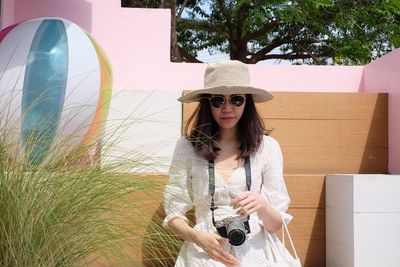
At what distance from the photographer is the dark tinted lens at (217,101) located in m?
2.43

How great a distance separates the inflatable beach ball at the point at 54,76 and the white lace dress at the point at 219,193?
1.44ft

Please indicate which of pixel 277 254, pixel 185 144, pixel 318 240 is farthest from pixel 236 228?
pixel 318 240

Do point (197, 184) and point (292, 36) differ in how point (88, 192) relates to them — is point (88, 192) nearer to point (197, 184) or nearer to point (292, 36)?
point (197, 184)

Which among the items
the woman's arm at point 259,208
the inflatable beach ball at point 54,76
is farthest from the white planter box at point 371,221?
the inflatable beach ball at point 54,76

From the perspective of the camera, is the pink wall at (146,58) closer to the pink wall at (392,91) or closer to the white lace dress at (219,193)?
the pink wall at (392,91)

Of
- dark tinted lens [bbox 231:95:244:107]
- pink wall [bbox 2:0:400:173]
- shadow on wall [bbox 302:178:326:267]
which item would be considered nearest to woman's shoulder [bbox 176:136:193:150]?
dark tinted lens [bbox 231:95:244:107]

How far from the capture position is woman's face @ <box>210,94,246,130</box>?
2443mm

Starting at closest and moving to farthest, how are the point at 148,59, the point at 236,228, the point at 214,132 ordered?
the point at 236,228, the point at 214,132, the point at 148,59

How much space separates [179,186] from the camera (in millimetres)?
2375

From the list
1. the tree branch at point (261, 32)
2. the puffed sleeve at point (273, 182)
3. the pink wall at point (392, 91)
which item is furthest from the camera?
the tree branch at point (261, 32)

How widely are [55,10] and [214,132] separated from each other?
10.6 feet

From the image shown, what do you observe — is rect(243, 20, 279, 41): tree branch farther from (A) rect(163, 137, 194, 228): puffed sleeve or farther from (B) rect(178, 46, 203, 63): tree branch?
(A) rect(163, 137, 194, 228): puffed sleeve

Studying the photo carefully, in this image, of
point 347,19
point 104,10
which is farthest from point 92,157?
point 347,19

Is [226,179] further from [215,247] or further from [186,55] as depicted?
[186,55]
